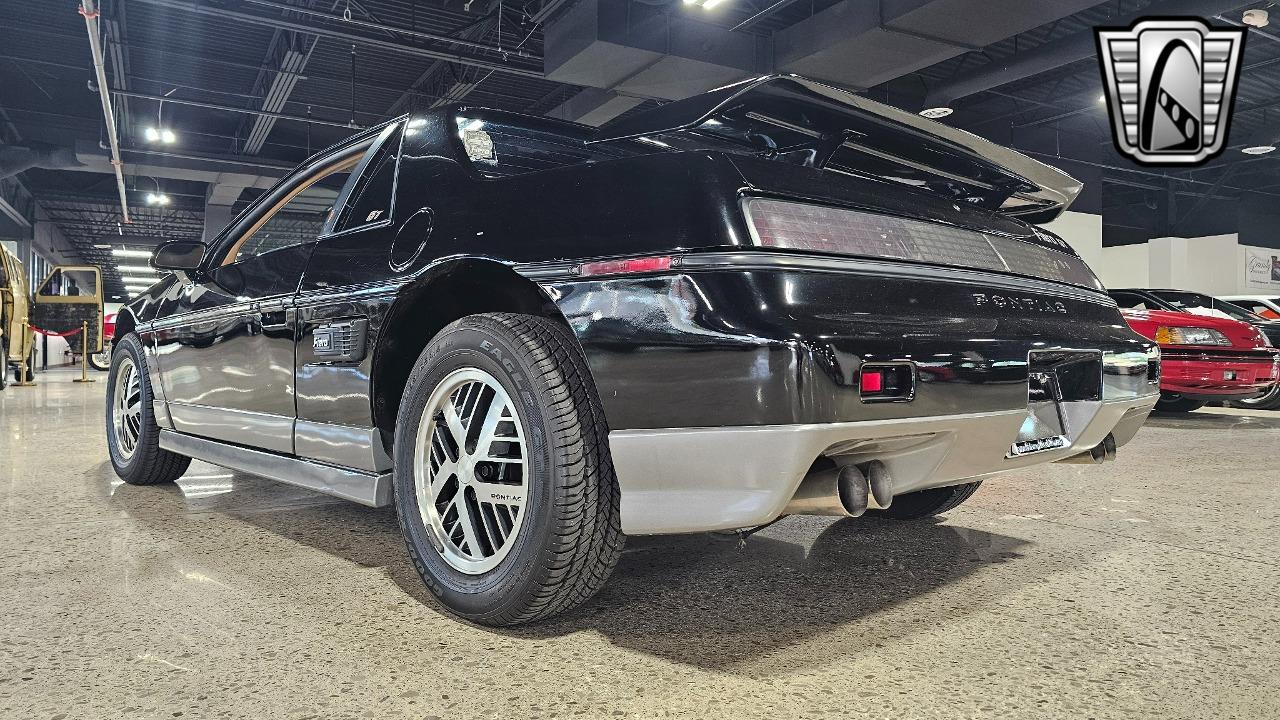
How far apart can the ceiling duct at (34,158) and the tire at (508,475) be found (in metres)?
18.6

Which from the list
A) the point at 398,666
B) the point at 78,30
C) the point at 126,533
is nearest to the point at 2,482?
the point at 126,533

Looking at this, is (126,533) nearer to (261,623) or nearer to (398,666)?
(261,623)

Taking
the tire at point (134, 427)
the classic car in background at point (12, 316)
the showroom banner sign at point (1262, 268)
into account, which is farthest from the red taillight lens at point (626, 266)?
the showroom banner sign at point (1262, 268)

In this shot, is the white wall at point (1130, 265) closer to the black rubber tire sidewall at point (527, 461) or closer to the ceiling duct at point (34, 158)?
the black rubber tire sidewall at point (527, 461)

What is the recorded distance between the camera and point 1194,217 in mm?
22922

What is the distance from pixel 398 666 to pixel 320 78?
49.1ft

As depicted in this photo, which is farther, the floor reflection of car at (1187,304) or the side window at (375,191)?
the floor reflection of car at (1187,304)

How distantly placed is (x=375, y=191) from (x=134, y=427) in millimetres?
2235

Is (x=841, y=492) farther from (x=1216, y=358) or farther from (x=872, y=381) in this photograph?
(x=1216, y=358)

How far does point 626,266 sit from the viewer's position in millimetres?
1786

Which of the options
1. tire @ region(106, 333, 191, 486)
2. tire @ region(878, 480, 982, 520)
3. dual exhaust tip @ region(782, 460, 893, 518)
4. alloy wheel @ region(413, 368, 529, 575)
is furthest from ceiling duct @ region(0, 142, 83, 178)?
dual exhaust tip @ region(782, 460, 893, 518)

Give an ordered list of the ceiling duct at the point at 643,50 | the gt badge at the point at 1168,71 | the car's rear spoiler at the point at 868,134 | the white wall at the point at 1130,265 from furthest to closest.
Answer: the white wall at the point at 1130,265 → the gt badge at the point at 1168,71 → the ceiling duct at the point at 643,50 → the car's rear spoiler at the point at 868,134

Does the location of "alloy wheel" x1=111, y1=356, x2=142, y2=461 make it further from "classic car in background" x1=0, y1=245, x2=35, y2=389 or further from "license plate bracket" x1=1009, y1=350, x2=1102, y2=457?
"classic car in background" x1=0, y1=245, x2=35, y2=389

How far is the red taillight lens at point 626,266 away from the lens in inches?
68.4
